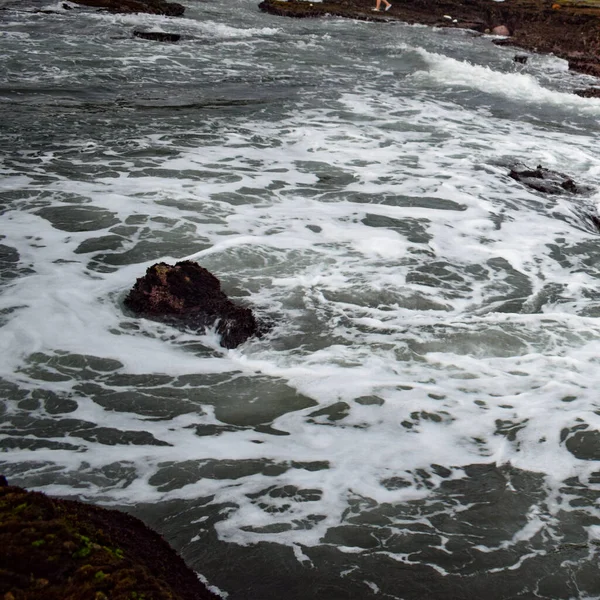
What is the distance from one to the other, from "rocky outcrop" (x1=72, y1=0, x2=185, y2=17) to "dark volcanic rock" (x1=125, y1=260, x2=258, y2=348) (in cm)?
2715

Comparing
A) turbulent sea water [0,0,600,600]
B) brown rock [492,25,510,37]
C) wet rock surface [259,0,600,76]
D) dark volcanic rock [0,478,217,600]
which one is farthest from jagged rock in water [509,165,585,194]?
brown rock [492,25,510,37]

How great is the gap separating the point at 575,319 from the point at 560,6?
1538 inches

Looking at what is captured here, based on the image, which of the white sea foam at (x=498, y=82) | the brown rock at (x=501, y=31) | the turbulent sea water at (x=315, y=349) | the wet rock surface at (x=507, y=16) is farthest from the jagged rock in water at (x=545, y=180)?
the brown rock at (x=501, y=31)

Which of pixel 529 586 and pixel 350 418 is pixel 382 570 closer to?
pixel 529 586

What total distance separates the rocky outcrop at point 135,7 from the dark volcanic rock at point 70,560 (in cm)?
3129

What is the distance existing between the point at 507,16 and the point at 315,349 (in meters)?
37.8

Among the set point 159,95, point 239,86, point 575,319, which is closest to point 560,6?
point 239,86

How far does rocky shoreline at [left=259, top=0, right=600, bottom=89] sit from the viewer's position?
1286 inches

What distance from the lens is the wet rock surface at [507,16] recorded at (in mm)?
32688

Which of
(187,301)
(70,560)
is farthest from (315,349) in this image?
(70,560)

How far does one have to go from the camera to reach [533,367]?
22.2 feet

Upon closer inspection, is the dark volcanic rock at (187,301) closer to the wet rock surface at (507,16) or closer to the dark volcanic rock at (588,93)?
the dark volcanic rock at (588,93)

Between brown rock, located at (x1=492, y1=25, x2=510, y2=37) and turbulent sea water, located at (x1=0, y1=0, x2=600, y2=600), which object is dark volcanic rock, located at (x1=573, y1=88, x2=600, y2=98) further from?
brown rock, located at (x1=492, y1=25, x2=510, y2=37)

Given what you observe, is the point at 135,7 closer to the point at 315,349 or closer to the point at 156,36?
the point at 156,36
